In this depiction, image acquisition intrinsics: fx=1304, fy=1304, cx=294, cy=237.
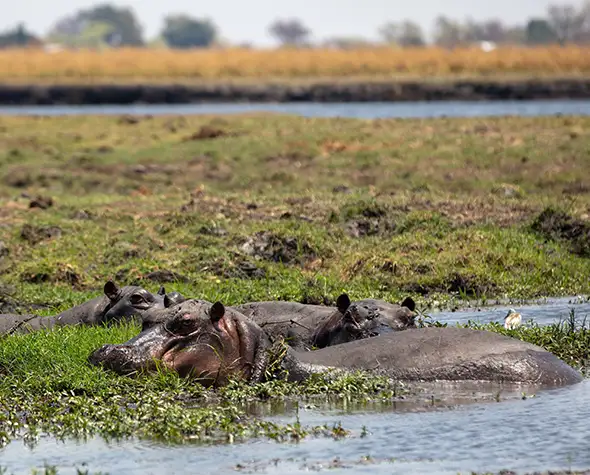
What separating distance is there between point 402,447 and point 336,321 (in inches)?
103

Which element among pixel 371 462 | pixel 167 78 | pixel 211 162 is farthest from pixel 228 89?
pixel 371 462

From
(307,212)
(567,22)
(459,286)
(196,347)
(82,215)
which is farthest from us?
(567,22)

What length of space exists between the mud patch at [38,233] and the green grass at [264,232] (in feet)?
0.10

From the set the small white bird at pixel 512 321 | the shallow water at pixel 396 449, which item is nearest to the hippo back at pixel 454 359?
the shallow water at pixel 396 449

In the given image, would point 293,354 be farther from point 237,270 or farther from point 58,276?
point 58,276

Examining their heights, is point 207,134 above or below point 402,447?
above

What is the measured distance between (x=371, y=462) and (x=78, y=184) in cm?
1522

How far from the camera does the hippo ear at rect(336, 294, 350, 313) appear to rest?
9.95 m

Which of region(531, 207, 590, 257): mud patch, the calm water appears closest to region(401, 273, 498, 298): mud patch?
region(531, 207, 590, 257): mud patch

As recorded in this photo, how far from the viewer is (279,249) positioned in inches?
588

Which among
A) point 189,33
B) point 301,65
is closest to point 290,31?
point 189,33

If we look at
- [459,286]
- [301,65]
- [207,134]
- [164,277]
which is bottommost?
[459,286]

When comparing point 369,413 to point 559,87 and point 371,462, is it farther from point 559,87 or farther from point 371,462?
point 559,87

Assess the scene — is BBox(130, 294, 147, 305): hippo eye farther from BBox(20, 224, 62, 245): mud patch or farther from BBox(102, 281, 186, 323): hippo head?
BBox(20, 224, 62, 245): mud patch
